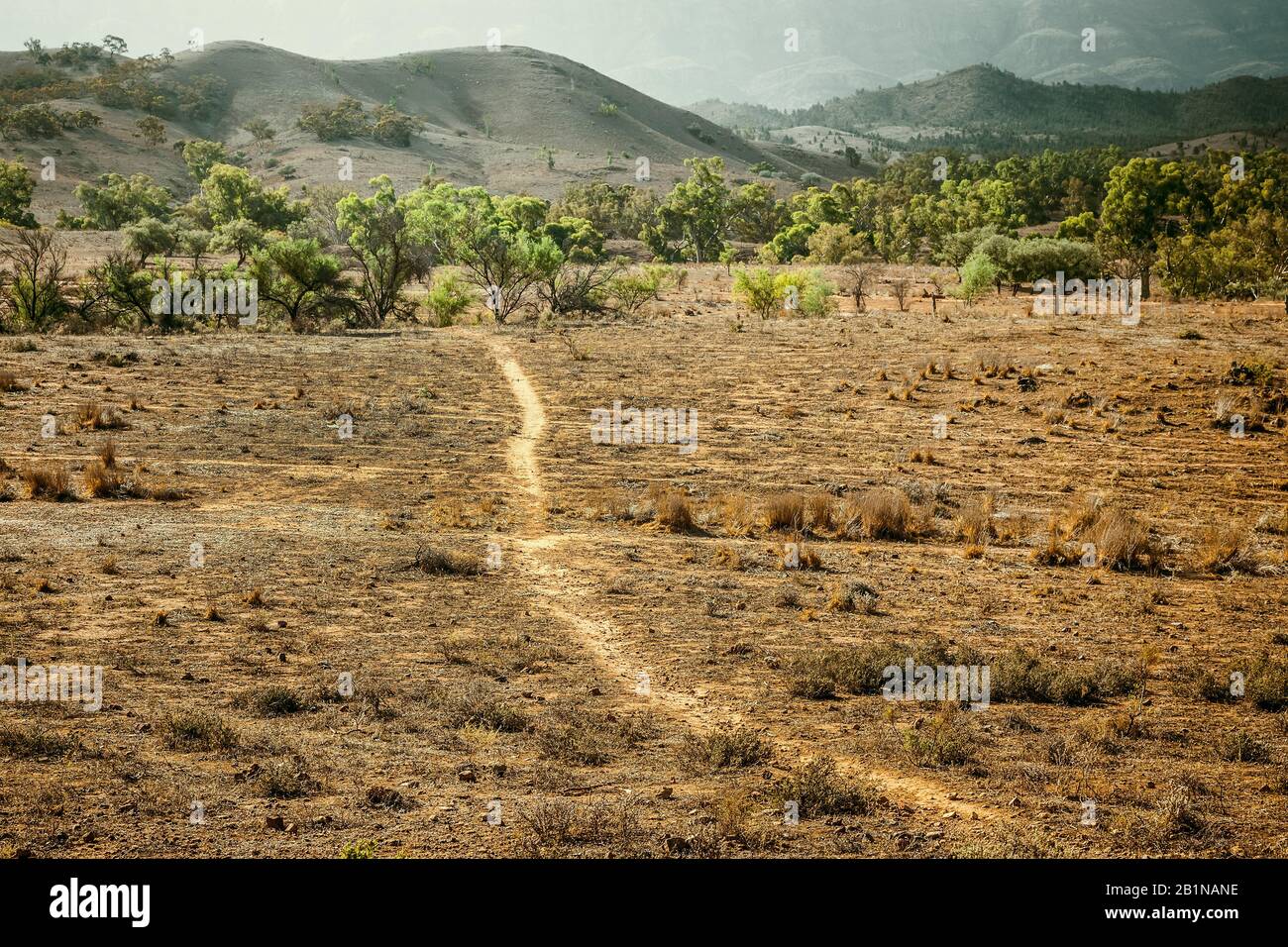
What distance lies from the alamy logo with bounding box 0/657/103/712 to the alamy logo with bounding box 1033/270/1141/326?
32.8 metres

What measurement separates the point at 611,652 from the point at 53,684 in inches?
202

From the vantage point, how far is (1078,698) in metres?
8.80

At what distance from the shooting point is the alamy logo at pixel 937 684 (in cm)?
882

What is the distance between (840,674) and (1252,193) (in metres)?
78.5

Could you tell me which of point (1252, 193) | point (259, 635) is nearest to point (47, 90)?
point (1252, 193)

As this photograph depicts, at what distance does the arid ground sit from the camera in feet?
21.4

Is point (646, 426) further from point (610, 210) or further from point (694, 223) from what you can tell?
point (610, 210)

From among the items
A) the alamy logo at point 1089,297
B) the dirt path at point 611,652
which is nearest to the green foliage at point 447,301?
the alamy logo at point 1089,297

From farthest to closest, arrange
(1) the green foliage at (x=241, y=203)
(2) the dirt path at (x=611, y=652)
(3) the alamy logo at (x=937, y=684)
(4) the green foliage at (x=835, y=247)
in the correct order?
(1) the green foliage at (x=241, y=203), (4) the green foliage at (x=835, y=247), (3) the alamy logo at (x=937, y=684), (2) the dirt path at (x=611, y=652)

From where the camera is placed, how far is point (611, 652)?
992 cm

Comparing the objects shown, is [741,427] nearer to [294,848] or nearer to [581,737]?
[581,737]

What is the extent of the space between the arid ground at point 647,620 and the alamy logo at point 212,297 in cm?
1584

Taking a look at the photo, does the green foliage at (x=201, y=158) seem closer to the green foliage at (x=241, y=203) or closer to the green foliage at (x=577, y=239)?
the green foliage at (x=241, y=203)
